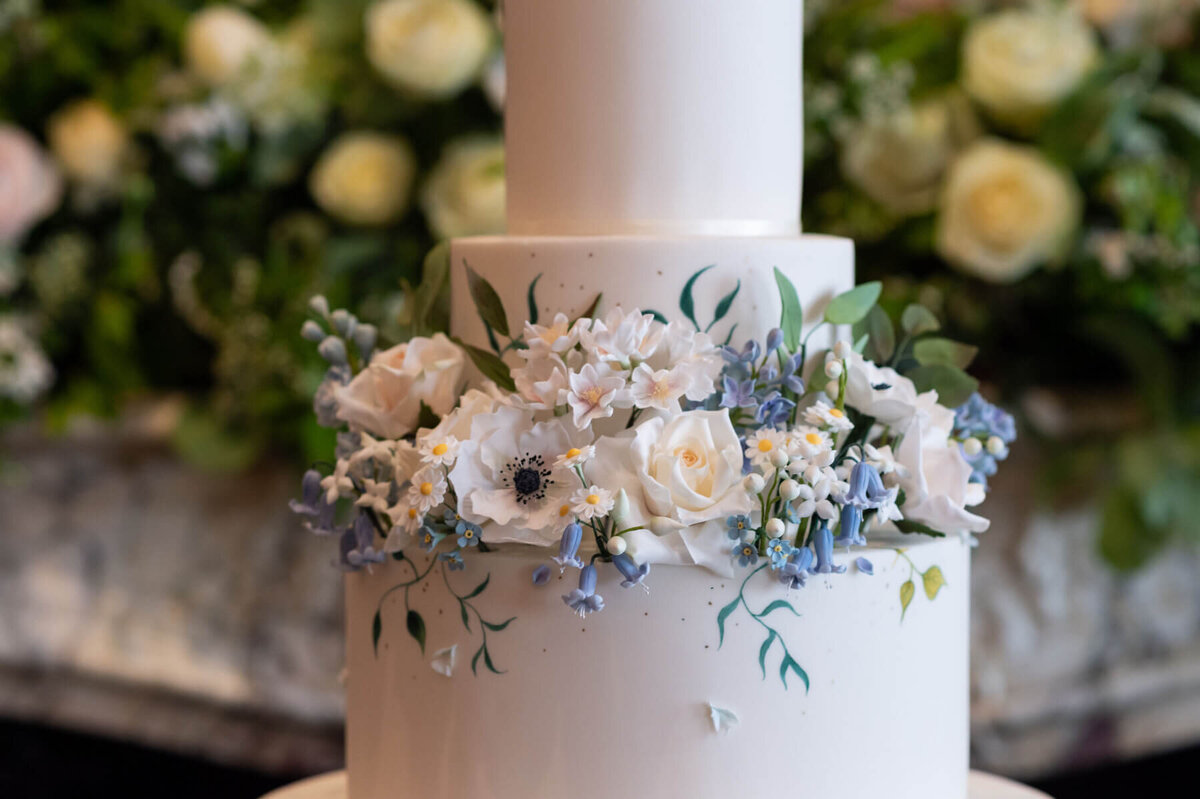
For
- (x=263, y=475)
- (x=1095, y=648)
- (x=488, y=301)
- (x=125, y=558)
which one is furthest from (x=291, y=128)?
(x=1095, y=648)

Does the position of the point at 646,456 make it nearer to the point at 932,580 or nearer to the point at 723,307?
the point at 723,307

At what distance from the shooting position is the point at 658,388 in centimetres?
79

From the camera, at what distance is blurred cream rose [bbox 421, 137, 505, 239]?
1.60 m

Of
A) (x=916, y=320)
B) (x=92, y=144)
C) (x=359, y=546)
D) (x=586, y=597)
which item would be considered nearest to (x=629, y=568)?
(x=586, y=597)

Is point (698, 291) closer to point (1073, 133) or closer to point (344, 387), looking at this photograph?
point (344, 387)

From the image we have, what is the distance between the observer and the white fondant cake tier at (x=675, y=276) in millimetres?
880

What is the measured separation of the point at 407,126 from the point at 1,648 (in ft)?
4.05

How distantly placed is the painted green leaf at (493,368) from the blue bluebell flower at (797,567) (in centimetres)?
24

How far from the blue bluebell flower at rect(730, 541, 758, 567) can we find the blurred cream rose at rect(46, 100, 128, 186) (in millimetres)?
1476

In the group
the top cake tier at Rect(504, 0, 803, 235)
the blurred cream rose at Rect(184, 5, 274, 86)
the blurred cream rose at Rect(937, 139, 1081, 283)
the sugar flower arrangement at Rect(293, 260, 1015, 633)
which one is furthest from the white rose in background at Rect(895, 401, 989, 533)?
the blurred cream rose at Rect(184, 5, 274, 86)

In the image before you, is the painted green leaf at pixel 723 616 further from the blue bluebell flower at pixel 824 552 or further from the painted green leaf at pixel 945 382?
the painted green leaf at pixel 945 382

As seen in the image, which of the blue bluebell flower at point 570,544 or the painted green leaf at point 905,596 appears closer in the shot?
the blue bluebell flower at point 570,544

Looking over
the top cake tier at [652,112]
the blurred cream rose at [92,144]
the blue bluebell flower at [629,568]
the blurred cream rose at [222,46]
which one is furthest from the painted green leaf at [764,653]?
the blurred cream rose at [92,144]

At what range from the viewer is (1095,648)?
6.02 feet
